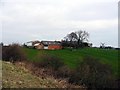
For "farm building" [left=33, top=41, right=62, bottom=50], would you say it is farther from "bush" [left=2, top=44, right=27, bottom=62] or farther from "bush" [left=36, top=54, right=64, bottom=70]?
"bush" [left=2, top=44, right=27, bottom=62]

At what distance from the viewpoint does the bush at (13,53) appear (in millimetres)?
30969

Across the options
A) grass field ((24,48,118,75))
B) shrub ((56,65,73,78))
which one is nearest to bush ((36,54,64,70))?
grass field ((24,48,118,75))

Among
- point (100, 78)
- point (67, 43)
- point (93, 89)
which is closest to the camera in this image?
point (93, 89)

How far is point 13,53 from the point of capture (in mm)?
31812

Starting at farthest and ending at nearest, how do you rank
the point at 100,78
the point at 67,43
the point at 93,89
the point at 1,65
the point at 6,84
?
the point at 67,43 < the point at 100,78 < the point at 93,89 < the point at 1,65 < the point at 6,84

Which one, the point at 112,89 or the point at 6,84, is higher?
the point at 6,84

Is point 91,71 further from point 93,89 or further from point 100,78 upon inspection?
point 93,89

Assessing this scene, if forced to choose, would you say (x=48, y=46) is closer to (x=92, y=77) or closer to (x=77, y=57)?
(x=77, y=57)

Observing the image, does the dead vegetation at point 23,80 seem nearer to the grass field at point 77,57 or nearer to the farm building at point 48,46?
the grass field at point 77,57

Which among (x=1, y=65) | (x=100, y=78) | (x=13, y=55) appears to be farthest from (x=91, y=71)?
(x=1, y=65)

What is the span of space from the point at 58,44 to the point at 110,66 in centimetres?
3074

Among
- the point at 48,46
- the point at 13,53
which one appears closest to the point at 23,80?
the point at 13,53

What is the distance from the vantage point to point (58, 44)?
63.4 meters

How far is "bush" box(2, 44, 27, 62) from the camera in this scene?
30969mm
